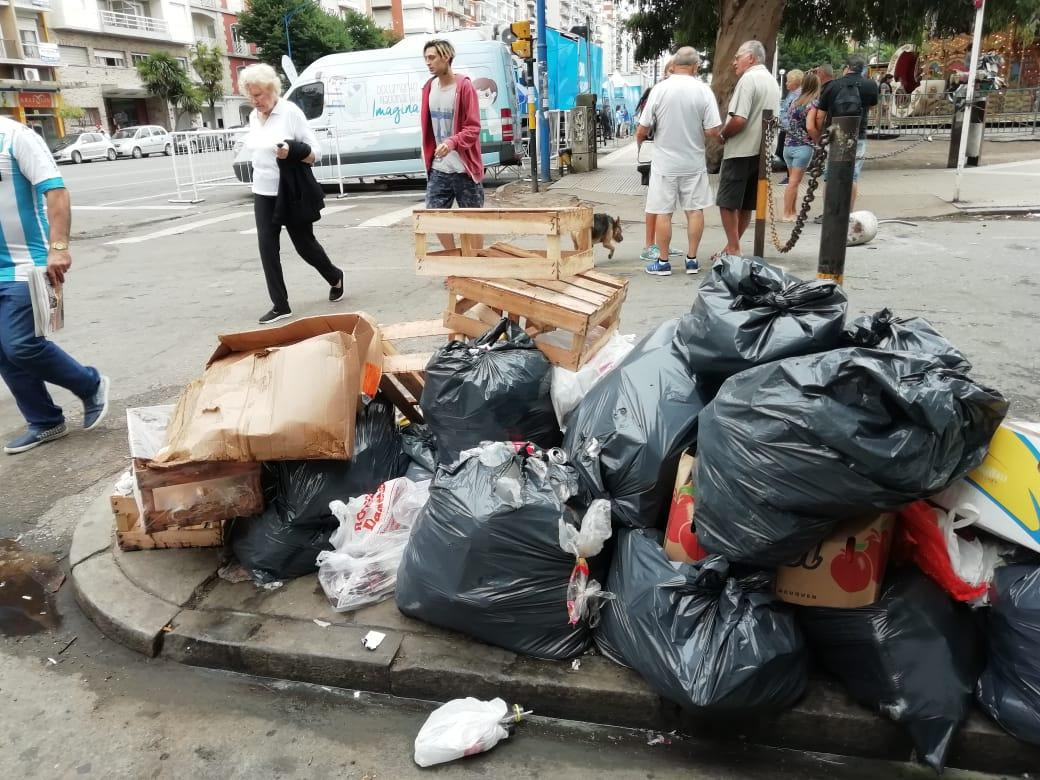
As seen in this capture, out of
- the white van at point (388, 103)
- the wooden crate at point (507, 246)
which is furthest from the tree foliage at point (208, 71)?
the wooden crate at point (507, 246)

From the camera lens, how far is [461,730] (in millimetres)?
2113

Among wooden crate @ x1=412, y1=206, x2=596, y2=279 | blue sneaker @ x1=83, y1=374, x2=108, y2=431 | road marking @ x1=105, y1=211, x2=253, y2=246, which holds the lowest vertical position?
blue sneaker @ x1=83, y1=374, x2=108, y2=431

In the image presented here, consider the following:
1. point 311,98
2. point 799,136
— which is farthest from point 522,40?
point 799,136

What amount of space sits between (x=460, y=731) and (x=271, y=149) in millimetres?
4659

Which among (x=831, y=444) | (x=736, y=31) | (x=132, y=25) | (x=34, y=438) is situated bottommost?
(x=34, y=438)

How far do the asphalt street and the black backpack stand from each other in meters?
1.32

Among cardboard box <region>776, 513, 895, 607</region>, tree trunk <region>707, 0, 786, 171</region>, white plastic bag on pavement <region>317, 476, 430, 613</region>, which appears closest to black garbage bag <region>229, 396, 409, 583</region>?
white plastic bag on pavement <region>317, 476, 430, 613</region>

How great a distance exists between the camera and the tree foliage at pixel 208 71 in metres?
53.9

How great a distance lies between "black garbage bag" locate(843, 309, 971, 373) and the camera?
84.8 inches

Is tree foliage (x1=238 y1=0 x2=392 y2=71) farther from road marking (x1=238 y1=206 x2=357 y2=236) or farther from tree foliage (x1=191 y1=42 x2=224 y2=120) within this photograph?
road marking (x1=238 y1=206 x2=357 y2=236)

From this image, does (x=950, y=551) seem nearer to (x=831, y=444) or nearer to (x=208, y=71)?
(x=831, y=444)

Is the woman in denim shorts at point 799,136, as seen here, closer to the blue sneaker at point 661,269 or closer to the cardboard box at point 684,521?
the blue sneaker at point 661,269

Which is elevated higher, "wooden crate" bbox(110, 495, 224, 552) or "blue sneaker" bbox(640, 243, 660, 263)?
"blue sneaker" bbox(640, 243, 660, 263)

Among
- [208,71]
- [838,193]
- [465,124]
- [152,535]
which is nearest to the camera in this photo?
[152,535]
